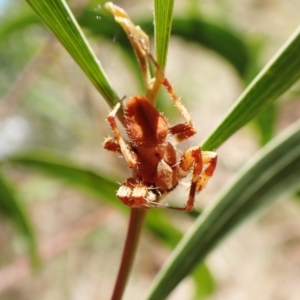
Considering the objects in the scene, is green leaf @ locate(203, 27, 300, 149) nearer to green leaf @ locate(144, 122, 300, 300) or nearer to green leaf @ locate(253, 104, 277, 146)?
green leaf @ locate(144, 122, 300, 300)

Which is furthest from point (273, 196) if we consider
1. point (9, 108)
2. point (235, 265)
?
point (235, 265)

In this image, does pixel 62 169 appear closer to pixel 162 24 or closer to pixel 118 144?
pixel 118 144

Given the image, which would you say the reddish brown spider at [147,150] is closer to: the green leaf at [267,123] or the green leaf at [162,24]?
the green leaf at [162,24]

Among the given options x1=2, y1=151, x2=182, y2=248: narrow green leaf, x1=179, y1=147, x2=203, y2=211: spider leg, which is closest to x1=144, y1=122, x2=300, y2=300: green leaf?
x1=179, y1=147, x2=203, y2=211: spider leg

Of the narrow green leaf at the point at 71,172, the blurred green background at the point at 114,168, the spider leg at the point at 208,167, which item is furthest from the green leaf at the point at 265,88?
the blurred green background at the point at 114,168

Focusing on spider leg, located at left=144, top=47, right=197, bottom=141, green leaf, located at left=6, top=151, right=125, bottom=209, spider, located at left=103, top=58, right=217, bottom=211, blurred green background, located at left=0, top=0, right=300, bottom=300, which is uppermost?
blurred green background, located at left=0, top=0, right=300, bottom=300

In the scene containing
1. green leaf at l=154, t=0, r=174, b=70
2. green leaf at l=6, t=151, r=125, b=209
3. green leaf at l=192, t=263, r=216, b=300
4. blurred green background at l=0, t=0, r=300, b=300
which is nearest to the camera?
green leaf at l=154, t=0, r=174, b=70

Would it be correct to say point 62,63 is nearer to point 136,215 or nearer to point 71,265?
point 71,265
